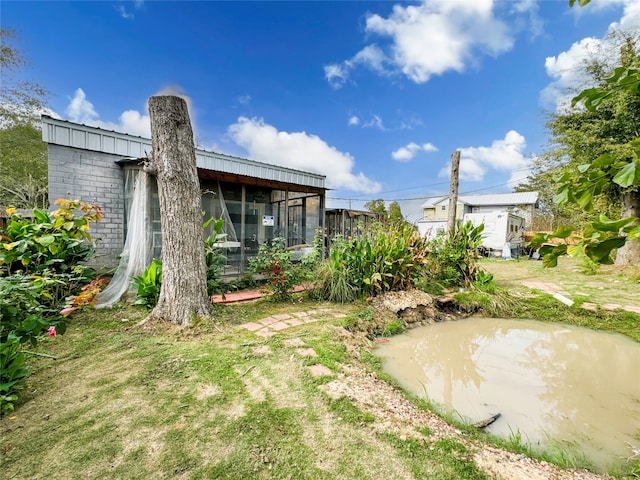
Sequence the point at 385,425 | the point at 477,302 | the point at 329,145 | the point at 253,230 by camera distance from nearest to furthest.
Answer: the point at 385,425
the point at 477,302
the point at 253,230
the point at 329,145

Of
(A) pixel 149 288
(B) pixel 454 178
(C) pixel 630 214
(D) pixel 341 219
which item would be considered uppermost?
(B) pixel 454 178

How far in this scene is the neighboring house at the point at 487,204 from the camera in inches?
851

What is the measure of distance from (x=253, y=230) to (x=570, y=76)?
35.1 ft

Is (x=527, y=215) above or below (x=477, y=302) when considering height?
above

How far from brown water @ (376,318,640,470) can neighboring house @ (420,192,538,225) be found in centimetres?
1767

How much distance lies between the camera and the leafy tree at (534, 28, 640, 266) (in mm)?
658

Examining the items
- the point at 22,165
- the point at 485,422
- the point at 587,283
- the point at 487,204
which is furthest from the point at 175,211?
the point at 487,204

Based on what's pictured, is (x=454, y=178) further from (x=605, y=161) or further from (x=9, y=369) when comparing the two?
(x=9, y=369)

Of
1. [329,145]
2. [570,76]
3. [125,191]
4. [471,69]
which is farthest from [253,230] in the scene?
[570,76]

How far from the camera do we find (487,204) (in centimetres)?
2464

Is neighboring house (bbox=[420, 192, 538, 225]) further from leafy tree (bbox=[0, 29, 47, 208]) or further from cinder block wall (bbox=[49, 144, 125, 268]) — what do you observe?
leafy tree (bbox=[0, 29, 47, 208])

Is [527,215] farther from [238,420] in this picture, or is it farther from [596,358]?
[238,420]

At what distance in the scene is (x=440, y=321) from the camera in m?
4.37

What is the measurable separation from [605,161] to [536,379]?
2.87 meters
